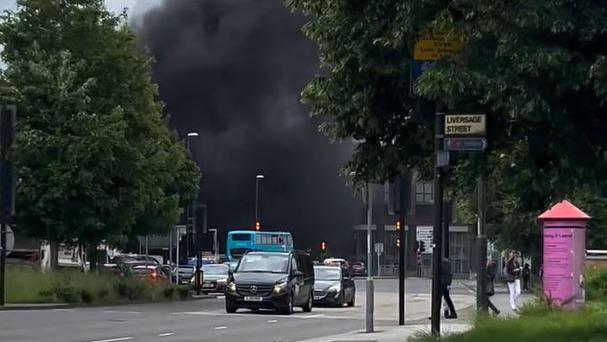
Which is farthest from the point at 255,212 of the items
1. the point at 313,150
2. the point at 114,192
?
the point at 114,192

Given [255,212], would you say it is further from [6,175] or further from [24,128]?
[6,175]

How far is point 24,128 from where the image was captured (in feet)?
134

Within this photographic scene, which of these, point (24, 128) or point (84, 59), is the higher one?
point (84, 59)

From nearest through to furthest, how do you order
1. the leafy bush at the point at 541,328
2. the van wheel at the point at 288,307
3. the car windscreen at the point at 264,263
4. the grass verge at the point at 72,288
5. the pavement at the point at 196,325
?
the leafy bush at the point at 541,328 → the pavement at the point at 196,325 → the van wheel at the point at 288,307 → the car windscreen at the point at 264,263 → the grass verge at the point at 72,288

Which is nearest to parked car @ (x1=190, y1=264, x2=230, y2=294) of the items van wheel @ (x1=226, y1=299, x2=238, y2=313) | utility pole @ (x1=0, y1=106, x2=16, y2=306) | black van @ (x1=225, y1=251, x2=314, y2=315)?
black van @ (x1=225, y1=251, x2=314, y2=315)

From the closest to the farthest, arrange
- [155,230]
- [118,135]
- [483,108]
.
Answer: [483,108]
[118,135]
[155,230]

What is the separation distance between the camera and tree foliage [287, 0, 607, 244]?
11750 mm

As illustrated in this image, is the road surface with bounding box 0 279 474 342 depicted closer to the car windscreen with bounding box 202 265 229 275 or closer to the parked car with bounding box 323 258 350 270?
the parked car with bounding box 323 258 350 270

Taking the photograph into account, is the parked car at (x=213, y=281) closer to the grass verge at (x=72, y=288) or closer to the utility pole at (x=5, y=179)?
the grass verge at (x=72, y=288)

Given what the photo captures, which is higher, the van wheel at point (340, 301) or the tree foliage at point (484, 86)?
the tree foliage at point (484, 86)

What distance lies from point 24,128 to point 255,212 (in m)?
49.2

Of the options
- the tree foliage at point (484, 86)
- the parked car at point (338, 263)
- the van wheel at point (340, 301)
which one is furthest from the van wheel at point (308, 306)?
the tree foliage at point (484, 86)

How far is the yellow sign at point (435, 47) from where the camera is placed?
12.9 metres

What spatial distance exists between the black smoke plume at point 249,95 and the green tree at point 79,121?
31.3 metres
